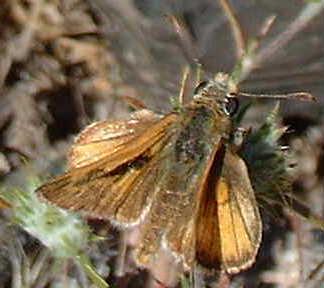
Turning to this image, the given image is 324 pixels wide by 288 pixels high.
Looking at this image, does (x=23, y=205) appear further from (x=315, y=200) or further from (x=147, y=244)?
(x=315, y=200)

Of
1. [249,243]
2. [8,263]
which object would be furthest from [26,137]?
[249,243]

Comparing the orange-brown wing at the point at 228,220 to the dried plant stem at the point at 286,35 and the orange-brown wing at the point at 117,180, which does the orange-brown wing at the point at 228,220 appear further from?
the dried plant stem at the point at 286,35

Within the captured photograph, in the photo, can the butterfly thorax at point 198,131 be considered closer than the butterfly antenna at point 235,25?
Yes

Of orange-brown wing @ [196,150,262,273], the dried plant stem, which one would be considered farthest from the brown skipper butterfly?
the dried plant stem

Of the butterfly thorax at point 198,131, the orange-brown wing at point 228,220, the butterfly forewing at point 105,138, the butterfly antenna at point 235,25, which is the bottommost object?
the orange-brown wing at point 228,220

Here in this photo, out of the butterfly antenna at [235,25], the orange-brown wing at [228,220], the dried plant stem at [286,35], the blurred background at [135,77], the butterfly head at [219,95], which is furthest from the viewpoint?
the blurred background at [135,77]

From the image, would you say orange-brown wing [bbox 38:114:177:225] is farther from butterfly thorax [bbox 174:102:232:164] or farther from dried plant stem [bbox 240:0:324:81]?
dried plant stem [bbox 240:0:324:81]

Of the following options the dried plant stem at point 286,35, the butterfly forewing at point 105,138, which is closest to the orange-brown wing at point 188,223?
the butterfly forewing at point 105,138

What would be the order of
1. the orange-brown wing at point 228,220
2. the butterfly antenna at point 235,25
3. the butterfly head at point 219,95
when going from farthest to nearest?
1. the butterfly antenna at point 235,25
2. the butterfly head at point 219,95
3. the orange-brown wing at point 228,220
